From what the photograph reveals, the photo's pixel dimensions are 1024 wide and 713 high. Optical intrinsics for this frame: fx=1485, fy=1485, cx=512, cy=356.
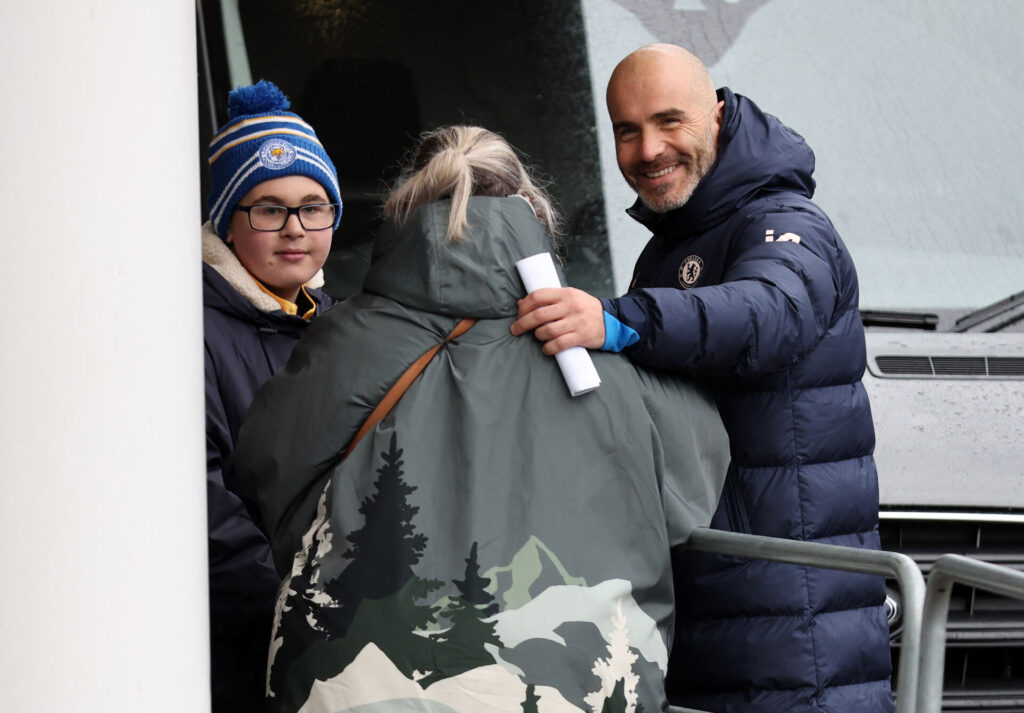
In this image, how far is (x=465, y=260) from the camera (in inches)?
87.1

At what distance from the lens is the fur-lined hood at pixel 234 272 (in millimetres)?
3227

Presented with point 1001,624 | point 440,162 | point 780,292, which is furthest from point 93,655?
point 1001,624

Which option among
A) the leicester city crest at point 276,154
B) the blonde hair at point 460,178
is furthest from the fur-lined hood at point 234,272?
the blonde hair at point 460,178

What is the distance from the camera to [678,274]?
9.28 feet

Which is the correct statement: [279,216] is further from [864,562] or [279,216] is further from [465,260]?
[864,562]

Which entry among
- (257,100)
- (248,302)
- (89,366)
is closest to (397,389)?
(89,366)

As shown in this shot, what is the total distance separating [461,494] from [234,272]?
1.29 metres

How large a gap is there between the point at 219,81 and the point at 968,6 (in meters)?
2.45

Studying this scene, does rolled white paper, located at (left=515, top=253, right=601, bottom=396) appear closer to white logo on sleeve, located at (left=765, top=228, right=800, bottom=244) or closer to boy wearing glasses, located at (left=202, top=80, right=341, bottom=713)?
white logo on sleeve, located at (left=765, top=228, right=800, bottom=244)

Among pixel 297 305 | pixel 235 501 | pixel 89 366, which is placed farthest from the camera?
pixel 297 305

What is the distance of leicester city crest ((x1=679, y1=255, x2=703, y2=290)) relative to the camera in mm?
2777

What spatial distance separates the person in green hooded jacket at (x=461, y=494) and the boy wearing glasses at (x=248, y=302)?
588mm

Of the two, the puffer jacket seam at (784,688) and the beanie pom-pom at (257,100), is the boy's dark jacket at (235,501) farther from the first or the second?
the puffer jacket seam at (784,688)

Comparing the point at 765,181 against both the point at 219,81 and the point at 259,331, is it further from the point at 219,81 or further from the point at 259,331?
the point at 219,81
